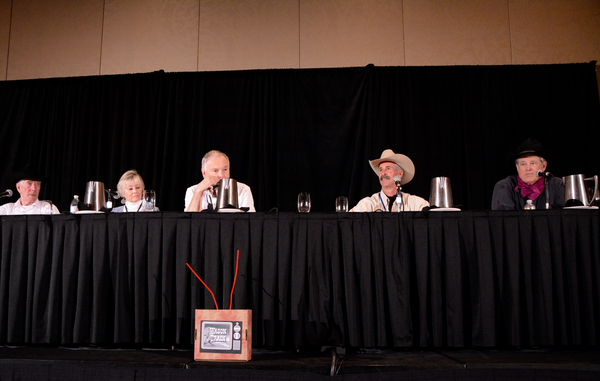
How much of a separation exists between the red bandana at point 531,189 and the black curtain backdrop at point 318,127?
1034 millimetres

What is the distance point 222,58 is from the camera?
4898 millimetres

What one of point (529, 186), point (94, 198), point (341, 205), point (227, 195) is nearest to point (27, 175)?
point (94, 198)

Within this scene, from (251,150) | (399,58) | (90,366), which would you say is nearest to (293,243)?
(90,366)

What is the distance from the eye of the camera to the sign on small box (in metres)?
1.74

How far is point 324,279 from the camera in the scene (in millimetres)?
2047

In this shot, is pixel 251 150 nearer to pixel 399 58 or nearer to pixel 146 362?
pixel 399 58

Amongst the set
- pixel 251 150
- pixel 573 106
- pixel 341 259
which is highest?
pixel 573 106

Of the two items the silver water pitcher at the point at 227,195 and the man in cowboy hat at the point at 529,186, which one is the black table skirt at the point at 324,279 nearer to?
the silver water pitcher at the point at 227,195

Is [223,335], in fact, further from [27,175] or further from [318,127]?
[318,127]

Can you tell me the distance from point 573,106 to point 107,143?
15.0ft

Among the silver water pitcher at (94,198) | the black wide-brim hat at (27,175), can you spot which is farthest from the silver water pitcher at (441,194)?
the black wide-brim hat at (27,175)

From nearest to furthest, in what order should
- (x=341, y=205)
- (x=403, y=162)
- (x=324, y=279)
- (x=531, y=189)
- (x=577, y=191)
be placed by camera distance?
(x=324, y=279)
(x=577, y=191)
(x=341, y=205)
(x=531, y=189)
(x=403, y=162)

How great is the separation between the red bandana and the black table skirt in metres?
1.31

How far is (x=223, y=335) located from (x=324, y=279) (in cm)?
51
